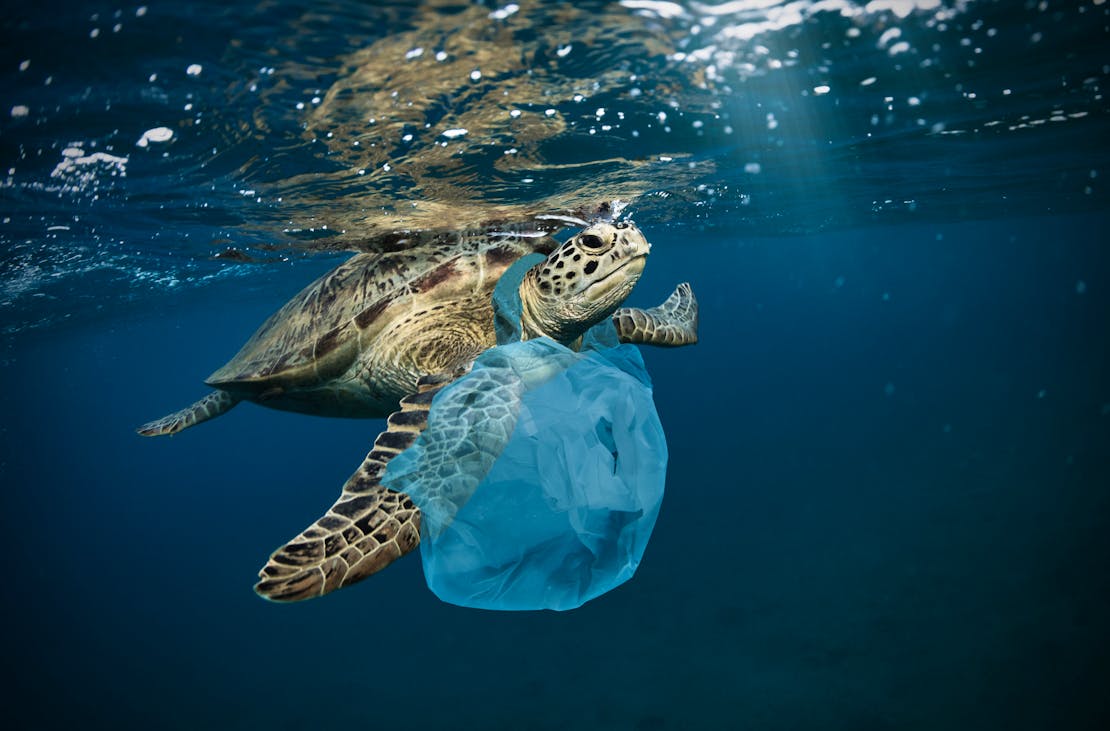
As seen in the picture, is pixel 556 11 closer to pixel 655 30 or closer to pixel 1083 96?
pixel 655 30

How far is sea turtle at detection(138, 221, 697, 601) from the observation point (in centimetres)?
245

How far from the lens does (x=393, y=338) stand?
4.62 meters

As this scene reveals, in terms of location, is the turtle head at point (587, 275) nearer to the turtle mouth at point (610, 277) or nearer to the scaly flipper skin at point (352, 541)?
the turtle mouth at point (610, 277)

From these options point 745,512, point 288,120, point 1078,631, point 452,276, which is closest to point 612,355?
point 452,276

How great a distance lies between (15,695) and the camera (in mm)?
13500

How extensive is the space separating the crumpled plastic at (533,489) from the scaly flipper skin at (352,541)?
0.63ft

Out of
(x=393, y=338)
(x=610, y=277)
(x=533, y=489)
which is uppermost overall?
(x=610, y=277)

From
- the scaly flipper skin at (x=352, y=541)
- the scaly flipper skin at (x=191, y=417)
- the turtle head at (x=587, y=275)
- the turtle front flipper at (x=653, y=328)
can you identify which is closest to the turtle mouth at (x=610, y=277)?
the turtle head at (x=587, y=275)

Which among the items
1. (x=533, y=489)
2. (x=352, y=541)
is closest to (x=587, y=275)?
(x=533, y=489)

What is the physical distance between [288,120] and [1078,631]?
11.8m

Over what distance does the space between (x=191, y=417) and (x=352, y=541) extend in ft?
21.0

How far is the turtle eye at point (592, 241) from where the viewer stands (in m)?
3.27

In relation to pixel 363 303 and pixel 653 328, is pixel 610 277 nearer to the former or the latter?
pixel 653 328

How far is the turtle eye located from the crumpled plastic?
3.71 ft
